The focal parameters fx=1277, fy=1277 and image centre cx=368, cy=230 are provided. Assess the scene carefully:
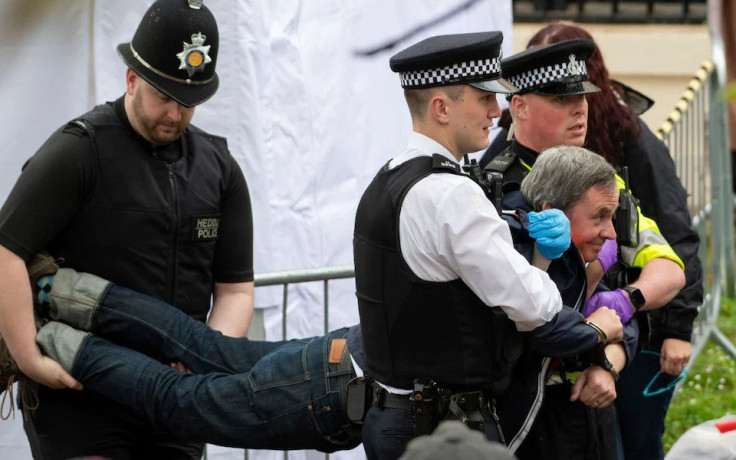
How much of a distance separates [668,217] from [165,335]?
197 centimetres

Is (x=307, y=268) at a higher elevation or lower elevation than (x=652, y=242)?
lower

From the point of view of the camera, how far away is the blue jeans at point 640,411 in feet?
14.9

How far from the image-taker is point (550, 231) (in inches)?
134

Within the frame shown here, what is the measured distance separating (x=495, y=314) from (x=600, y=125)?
4.96ft

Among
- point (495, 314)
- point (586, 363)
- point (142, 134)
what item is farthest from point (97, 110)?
point (586, 363)

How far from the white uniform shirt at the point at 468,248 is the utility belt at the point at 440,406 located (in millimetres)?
248

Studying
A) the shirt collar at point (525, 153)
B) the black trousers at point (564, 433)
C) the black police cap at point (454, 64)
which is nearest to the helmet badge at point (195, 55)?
the black police cap at point (454, 64)

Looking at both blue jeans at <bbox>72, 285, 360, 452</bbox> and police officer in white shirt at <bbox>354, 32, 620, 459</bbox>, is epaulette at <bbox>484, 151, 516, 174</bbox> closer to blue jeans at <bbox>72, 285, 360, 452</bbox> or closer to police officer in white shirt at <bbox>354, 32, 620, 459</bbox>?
police officer in white shirt at <bbox>354, 32, 620, 459</bbox>

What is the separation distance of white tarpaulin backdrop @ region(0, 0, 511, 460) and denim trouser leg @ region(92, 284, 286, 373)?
101 cm

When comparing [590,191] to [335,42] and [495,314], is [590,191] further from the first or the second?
[335,42]

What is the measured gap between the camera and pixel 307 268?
4906 mm

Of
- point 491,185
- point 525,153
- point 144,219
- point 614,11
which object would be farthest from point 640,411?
point 614,11

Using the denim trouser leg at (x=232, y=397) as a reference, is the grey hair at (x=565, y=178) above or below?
above

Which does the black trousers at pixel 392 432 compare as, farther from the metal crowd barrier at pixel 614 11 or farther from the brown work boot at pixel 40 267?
the metal crowd barrier at pixel 614 11
